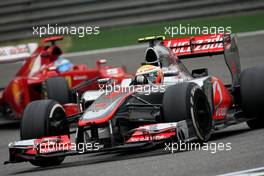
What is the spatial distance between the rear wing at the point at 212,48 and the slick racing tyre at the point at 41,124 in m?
2.80

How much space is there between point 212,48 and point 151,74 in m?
1.57

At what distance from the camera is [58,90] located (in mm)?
15234

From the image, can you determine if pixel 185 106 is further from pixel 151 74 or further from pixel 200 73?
pixel 200 73

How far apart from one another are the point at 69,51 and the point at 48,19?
1.06m

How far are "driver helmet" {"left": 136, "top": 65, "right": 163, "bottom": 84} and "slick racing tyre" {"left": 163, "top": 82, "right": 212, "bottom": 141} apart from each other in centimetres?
87

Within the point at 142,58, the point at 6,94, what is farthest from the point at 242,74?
the point at 142,58

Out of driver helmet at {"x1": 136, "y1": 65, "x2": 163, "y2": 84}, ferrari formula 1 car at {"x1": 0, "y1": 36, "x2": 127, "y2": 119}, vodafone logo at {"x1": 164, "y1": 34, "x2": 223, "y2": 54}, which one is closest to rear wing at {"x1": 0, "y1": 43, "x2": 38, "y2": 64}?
ferrari formula 1 car at {"x1": 0, "y1": 36, "x2": 127, "y2": 119}

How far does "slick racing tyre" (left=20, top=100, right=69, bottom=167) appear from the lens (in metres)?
10.6

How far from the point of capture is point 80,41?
78.6ft

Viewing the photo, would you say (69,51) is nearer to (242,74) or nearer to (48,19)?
(48,19)

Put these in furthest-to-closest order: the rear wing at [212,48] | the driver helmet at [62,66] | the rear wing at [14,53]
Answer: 1. the driver helmet at [62,66]
2. the rear wing at [14,53]
3. the rear wing at [212,48]

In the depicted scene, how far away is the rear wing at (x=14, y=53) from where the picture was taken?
17.2 metres

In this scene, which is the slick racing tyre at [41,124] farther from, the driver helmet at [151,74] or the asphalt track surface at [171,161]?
the driver helmet at [151,74]

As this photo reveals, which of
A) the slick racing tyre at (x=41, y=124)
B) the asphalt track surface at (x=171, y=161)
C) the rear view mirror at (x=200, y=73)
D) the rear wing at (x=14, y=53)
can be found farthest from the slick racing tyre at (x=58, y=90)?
the slick racing tyre at (x=41, y=124)
